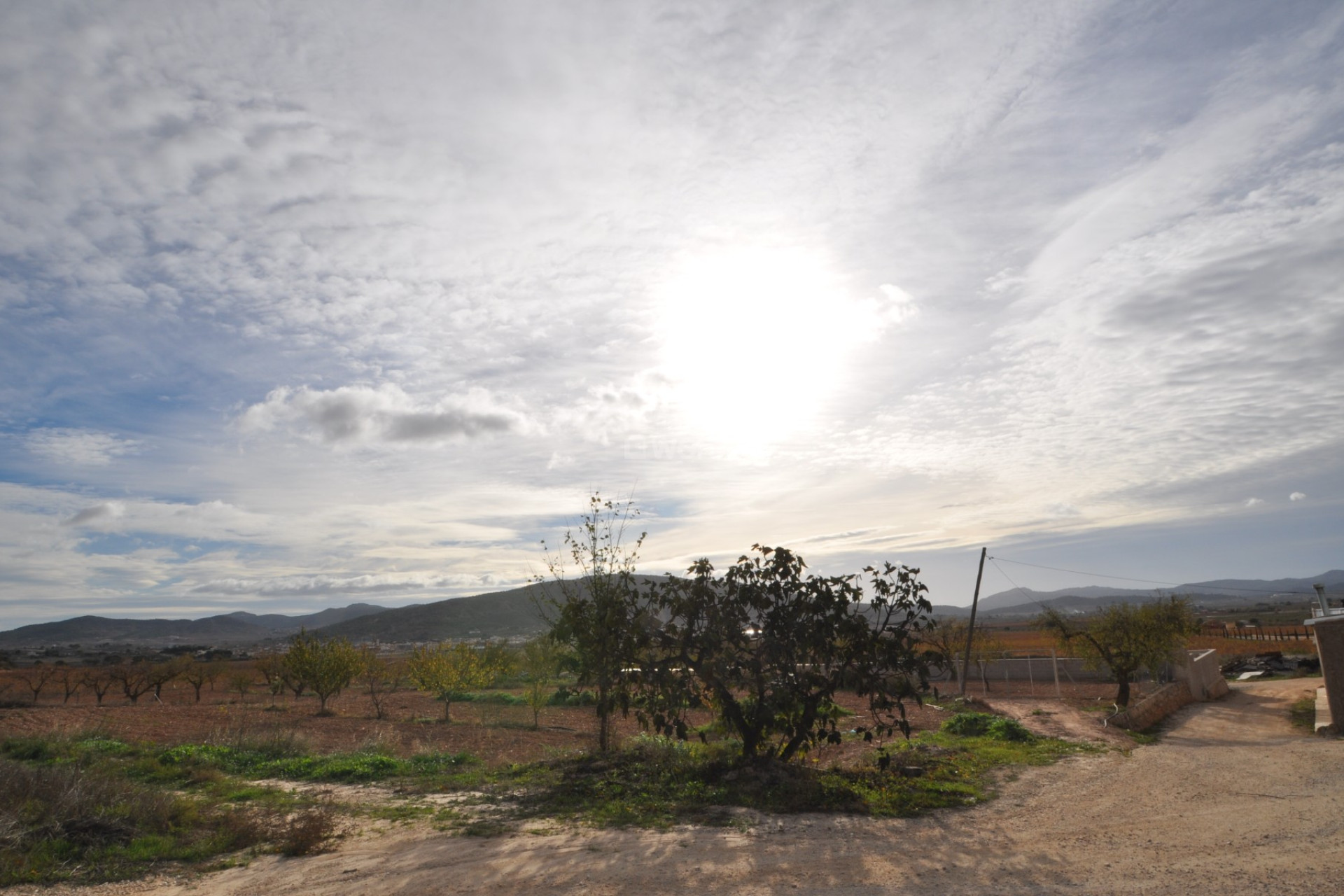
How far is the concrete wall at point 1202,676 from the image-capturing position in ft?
75.0

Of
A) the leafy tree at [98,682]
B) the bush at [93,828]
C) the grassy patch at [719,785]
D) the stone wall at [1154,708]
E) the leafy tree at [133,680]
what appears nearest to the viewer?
the bush at [93,828]

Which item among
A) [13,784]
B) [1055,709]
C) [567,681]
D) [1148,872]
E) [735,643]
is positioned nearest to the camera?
[1148,872]

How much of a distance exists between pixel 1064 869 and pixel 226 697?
39369 millimetres

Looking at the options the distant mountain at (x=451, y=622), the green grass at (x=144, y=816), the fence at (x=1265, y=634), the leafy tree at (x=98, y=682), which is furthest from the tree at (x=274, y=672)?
the distant mountain at (x=451, y=622)

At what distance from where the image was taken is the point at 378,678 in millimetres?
43000

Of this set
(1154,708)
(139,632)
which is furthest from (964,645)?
(139,632)

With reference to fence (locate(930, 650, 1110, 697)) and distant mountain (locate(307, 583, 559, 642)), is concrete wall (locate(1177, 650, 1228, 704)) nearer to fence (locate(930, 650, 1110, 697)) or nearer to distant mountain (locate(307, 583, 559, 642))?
fence (locate(930, 650, 1110, 697))

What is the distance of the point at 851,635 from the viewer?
38.3 ft

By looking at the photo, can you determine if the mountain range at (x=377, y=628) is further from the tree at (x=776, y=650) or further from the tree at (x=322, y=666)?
the tree at (x=776, y=650)

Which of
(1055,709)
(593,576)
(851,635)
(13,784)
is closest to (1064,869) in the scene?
(851,635)

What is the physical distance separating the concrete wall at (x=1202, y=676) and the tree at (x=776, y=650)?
1598cm

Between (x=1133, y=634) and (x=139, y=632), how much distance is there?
633 feet

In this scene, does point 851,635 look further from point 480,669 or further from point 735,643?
point 480,669

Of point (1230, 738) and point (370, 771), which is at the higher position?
point (370, 771)
